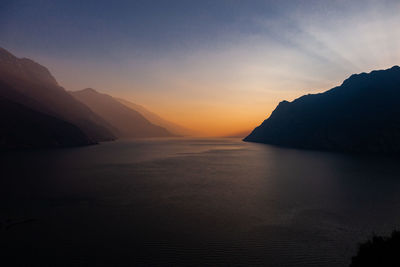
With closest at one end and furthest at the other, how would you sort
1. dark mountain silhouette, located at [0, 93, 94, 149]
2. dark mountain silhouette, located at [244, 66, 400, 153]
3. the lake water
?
the lake water → dark mountain silhouette, located at [0, 93, 94, 149] → dark mountain silhouette, located at [244, 66, 400, 153]

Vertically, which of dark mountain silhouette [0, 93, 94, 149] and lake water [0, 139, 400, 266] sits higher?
dark mountain silhouette [0, 93, 94, 149]

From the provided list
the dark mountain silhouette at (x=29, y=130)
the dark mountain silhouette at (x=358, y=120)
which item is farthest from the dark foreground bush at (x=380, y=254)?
the dark mountain silhouette at (x=29, y=130)

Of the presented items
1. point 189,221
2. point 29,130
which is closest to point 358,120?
point 189,221

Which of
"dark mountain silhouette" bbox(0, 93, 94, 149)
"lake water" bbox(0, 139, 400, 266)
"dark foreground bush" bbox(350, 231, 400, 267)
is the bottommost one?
"lake water" bbox(0, 139, 400, 266)

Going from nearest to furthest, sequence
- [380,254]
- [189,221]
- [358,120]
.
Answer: [380,254] → [189,221] → [358,120]

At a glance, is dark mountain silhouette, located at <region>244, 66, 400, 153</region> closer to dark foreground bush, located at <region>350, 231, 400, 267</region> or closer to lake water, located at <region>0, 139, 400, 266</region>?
lake water, located at <region>0, 139, 400, 266</region>

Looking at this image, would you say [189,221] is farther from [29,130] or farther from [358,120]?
[358,120]

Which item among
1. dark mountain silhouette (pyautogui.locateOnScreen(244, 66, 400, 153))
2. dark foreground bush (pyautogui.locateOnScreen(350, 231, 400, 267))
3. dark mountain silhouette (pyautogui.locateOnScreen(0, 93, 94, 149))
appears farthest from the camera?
dark mountain silhouette (pyautogui.locateOnScreen(244, 66, 400, 153))

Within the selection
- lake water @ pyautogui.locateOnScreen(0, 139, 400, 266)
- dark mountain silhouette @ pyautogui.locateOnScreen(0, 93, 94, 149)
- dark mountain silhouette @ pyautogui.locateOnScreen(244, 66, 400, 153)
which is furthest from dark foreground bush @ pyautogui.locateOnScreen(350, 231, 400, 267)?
dark mountain silhouette @ pyautogui.locateOnScreen(0, 93, 94, 149)
